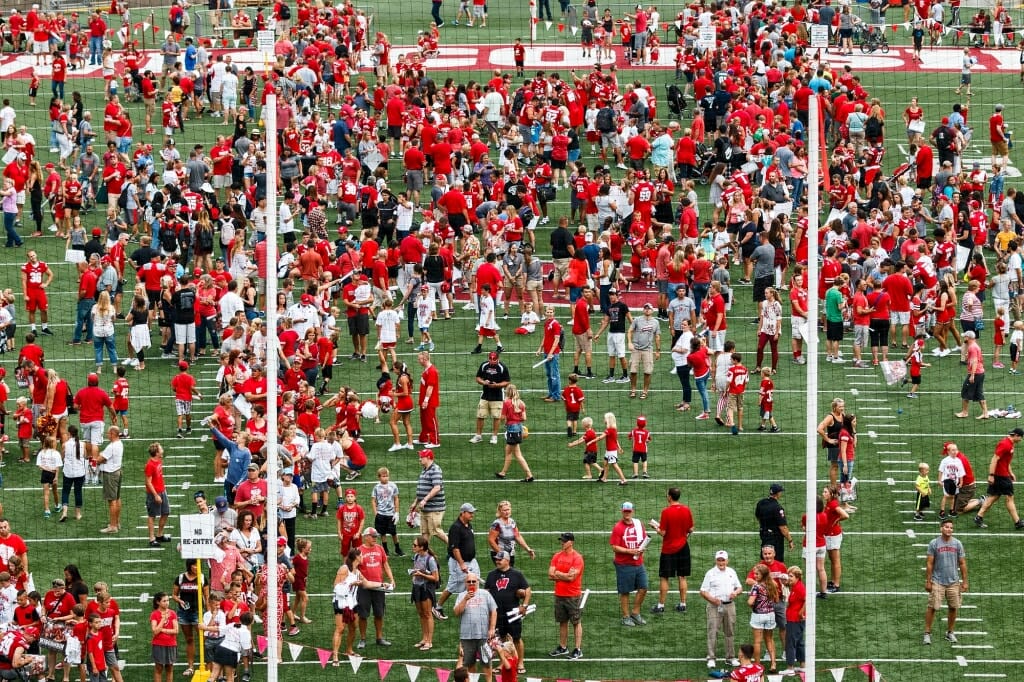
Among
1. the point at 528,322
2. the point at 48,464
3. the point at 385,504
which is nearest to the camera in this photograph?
the point at 385,504

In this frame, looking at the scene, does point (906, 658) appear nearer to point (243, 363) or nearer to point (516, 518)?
point (516, 518)

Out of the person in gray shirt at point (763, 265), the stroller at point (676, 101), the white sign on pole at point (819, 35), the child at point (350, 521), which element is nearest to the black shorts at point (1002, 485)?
the person in gray shirt at point (763, 265)

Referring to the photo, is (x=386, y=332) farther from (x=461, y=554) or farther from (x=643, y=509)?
(x=461, y=554)

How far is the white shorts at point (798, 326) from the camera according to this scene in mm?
29391

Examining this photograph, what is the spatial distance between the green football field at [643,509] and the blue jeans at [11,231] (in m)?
2.47

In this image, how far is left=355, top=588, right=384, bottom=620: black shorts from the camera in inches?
865

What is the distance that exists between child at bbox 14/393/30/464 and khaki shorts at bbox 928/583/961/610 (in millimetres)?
11615

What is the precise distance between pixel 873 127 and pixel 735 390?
12.0 metres

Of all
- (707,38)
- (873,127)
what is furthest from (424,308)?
(707,38)

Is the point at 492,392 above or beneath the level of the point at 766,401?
above

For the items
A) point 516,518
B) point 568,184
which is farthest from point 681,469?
point 568,184

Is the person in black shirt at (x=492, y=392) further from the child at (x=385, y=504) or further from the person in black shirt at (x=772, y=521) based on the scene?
the person in black shirt at (x=772, y=521)

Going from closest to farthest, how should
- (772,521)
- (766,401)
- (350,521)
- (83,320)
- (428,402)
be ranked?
(772,521) < (350,521) < (428,402) < (766,401) < (83,320)

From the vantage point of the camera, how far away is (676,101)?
135 feet
